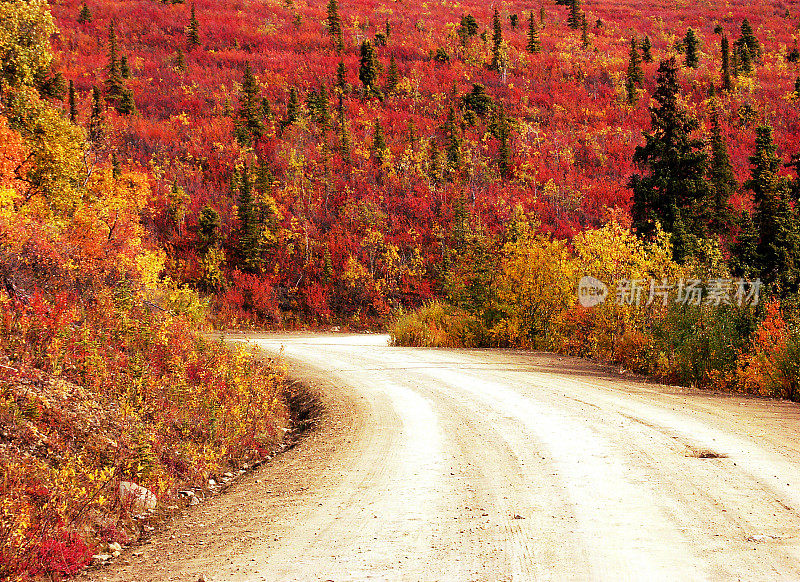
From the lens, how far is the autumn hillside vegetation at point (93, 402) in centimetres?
499

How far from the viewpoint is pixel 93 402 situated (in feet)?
21.9

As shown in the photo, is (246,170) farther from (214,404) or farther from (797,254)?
(214,404)

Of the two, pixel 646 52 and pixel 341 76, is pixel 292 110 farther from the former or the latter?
pixel 646 52

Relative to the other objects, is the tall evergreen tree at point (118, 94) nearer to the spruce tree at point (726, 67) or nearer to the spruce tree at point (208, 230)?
the spruce tree at point (208, 230)

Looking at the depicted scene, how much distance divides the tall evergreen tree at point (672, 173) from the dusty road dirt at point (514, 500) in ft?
62.6

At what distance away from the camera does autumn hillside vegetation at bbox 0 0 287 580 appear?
499cm

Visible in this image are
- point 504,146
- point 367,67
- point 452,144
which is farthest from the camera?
point 367,67

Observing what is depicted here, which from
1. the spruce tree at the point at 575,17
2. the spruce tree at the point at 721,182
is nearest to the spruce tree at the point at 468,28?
the spruce tree at the point at 575,17

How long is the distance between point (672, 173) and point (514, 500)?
25.1 metres

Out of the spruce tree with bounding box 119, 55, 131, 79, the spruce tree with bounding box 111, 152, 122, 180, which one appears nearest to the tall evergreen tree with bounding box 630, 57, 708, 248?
the spruce tree with bounding box 111, 152, 122, 180

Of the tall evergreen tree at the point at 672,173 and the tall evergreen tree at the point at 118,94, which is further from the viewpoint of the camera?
the tall evergreen tree at the point at 118,94

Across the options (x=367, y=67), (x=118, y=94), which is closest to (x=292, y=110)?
(x=367, y=67)

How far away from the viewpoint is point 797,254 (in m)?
27.8

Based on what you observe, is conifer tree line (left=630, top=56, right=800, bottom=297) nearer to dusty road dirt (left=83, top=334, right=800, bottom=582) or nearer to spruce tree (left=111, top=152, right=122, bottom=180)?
dusty road dirt (left=83, top=334, right=800, bottom=582)
